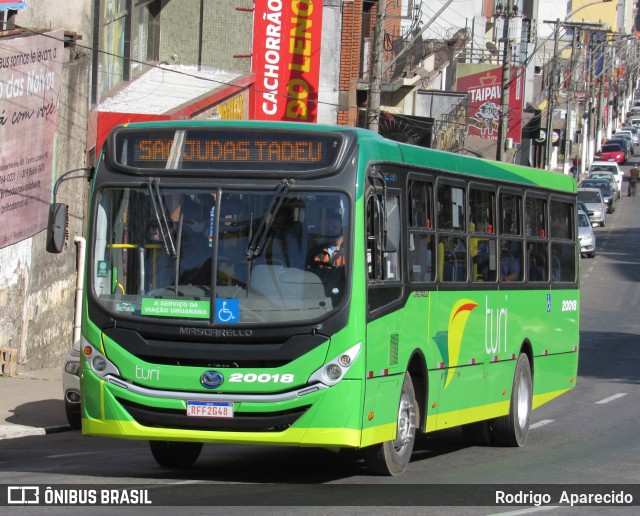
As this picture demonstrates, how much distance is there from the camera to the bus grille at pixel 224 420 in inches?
395

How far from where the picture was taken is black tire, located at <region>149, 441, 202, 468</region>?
11562mm

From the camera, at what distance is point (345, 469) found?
11836mm

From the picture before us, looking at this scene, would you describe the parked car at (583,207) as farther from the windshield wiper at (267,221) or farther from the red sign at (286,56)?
the windshield wiper at (267,221)

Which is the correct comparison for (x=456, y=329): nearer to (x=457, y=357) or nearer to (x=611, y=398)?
(x=457, y=357)

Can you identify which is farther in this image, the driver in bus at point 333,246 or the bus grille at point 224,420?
the driver in bus at point 333,246

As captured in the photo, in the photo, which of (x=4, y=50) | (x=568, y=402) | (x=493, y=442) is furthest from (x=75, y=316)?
(x=493, y=442)

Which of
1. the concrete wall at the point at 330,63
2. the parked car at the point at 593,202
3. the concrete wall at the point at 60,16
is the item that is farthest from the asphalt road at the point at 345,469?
the parked car at the point at 593,202

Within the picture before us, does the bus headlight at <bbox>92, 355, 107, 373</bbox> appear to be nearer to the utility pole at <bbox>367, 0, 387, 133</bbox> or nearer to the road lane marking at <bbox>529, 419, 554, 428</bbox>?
the road lane marking at <bbox>529, 419, 554, 428</bbox>

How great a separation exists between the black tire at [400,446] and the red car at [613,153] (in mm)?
89616

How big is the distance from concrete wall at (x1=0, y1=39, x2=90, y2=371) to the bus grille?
449 inches

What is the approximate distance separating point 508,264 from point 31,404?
24.3 feet

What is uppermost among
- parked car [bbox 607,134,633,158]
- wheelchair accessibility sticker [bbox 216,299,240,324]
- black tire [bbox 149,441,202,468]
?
parked car [bbox 607,134,633,158]

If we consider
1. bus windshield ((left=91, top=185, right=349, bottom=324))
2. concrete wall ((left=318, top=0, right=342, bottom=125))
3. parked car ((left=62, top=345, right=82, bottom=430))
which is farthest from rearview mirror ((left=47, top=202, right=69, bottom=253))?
concrete wall ((left=318, top=0, right=342, bottom=125))

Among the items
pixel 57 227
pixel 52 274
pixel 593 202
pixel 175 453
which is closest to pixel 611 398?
pixel 52 274
